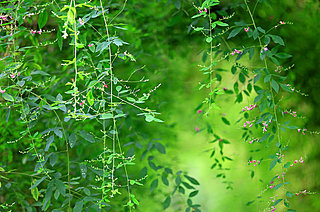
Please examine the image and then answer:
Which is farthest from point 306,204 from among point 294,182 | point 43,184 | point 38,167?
point 38,167

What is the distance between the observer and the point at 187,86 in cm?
222

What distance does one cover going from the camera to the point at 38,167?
1.04m

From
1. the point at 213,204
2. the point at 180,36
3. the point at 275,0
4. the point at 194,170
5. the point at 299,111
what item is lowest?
the point at 213,204

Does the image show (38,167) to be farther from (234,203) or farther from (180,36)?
(234,203)

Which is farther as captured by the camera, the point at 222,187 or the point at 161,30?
the point at 222,187

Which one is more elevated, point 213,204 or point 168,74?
point 168,74

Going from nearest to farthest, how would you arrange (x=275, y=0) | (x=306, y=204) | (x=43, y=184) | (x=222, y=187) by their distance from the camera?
(x=43, y=184) → (x=275, y=0) → (x=306, y=204) → (x=222, y=187)

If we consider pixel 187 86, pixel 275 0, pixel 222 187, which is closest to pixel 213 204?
pixel 222 187

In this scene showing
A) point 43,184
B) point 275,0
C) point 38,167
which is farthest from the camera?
point 275,0

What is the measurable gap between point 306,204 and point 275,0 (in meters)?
1.07

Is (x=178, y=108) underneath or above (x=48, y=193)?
underneath

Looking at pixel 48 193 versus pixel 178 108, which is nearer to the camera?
pixel 48 193

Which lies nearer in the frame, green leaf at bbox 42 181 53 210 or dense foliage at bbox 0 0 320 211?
green leaf at bbox 42 181 53 210

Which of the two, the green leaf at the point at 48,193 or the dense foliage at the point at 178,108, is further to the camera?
the dense foliage at the point at 178,108
